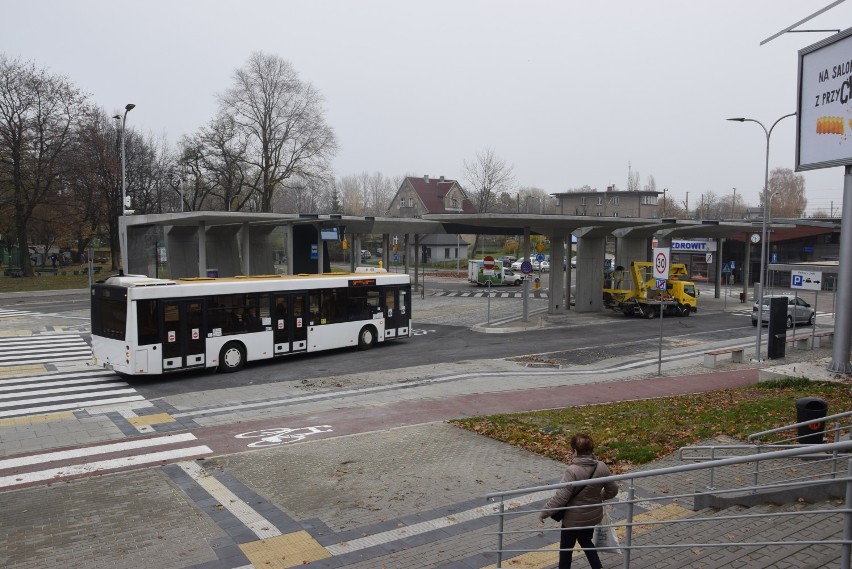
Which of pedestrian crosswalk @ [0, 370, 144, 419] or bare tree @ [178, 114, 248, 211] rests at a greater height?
bare tree @ [178, 114, 248, 211]

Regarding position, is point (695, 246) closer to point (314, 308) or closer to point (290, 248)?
point (290, 248)

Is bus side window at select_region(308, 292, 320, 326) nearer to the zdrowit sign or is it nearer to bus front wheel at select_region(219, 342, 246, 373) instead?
bus front wheel at select_region(219, 342, 246, 373)

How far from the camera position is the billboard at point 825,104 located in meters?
16.6

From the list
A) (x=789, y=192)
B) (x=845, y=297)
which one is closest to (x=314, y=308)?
(x=845, y=297)

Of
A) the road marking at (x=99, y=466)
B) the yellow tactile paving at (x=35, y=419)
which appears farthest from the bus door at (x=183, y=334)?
the road marking at (x=99, y=466)

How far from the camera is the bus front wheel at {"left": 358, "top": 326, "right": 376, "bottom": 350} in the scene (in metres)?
24.4

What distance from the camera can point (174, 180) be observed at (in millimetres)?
68812

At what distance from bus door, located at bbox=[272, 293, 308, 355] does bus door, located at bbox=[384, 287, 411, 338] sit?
410cm

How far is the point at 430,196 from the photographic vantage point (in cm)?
9788

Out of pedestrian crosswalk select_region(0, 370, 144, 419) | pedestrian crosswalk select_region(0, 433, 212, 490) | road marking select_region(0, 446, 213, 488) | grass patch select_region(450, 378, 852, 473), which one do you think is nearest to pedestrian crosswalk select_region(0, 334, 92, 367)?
pedestrian crosswalk select_region(0, 370, 144, 419)

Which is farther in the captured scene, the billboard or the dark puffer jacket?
the billboard

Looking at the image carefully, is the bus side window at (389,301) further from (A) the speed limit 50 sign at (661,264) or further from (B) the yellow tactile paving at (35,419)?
(B) the yellow tactile paving at (35,419)

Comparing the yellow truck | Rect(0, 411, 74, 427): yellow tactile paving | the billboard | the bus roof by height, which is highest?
the billboard

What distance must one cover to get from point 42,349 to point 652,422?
21.4 metres
